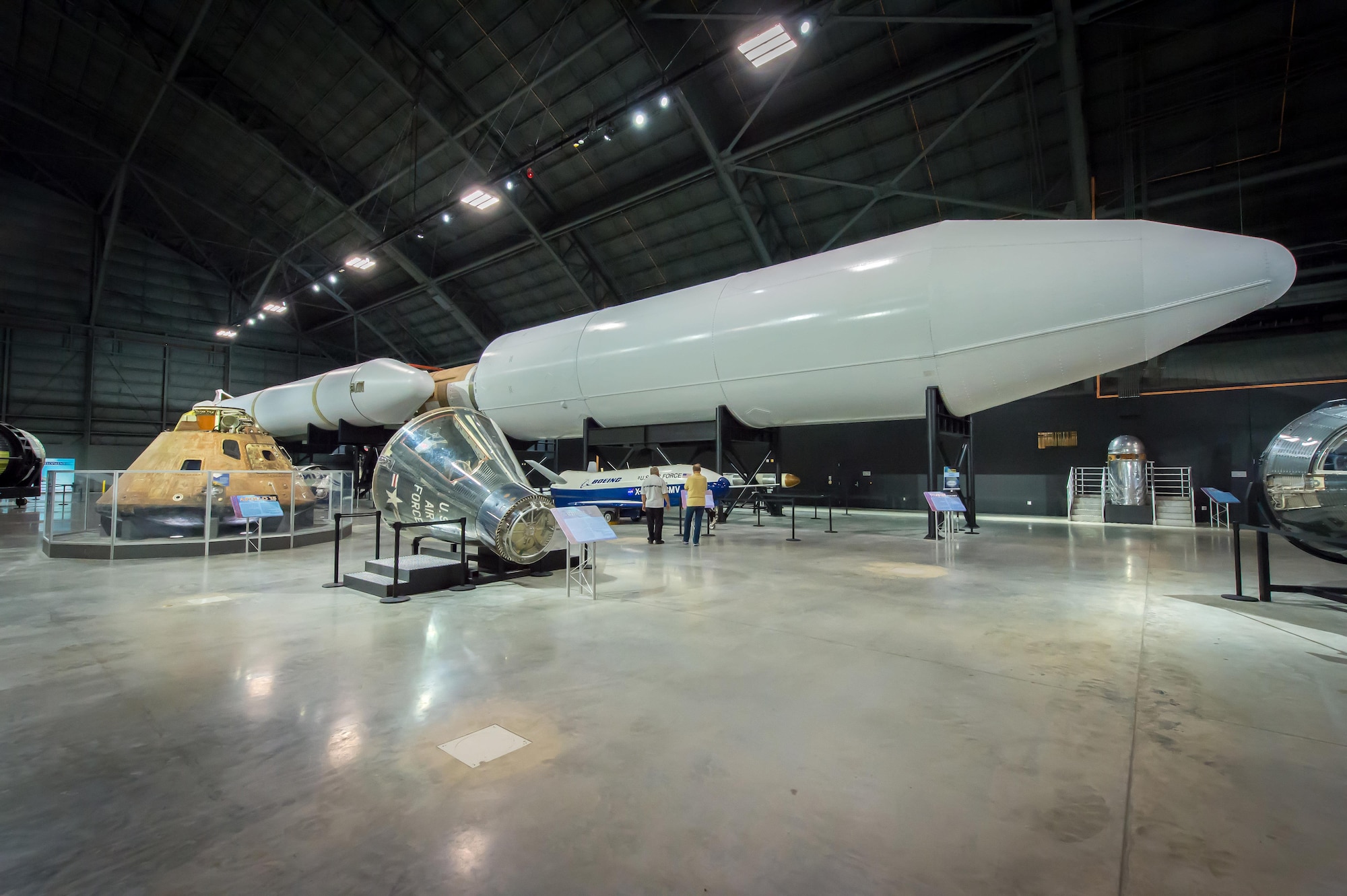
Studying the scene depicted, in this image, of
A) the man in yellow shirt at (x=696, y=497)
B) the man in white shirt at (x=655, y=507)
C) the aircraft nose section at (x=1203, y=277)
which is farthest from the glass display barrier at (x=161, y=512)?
the aircraft nose section at (x=1203, y=277)

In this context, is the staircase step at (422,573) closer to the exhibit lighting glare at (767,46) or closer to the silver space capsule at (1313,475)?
the silver space capsule at (1313,475)

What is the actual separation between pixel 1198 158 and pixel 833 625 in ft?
49.7

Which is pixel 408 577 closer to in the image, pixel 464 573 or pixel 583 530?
pixel 464 573

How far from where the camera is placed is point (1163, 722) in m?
2.62

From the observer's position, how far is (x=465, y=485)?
605 centimetres


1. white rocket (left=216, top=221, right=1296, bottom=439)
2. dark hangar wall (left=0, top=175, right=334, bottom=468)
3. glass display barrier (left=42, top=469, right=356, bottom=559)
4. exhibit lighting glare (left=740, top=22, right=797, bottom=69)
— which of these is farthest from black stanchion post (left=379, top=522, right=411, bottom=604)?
dark hangar wall (left=0, top=175, right=334, bottom=468)

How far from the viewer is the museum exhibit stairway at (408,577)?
551 centimetres

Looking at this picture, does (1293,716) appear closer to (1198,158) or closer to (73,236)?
(1198,158)

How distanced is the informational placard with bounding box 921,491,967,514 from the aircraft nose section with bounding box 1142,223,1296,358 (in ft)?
10.2

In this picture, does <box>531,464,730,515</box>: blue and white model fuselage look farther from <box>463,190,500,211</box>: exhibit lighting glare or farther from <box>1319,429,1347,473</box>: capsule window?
<box>463,190,500,211</box>: exhibit lighting glare

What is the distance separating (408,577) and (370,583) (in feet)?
1.22

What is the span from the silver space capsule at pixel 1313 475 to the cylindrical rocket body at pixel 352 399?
1441 centimetres

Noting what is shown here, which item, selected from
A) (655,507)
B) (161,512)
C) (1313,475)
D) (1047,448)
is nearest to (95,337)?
(161,512)

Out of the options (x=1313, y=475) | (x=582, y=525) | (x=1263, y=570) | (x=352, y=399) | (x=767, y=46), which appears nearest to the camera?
(x=1313, y=475)
